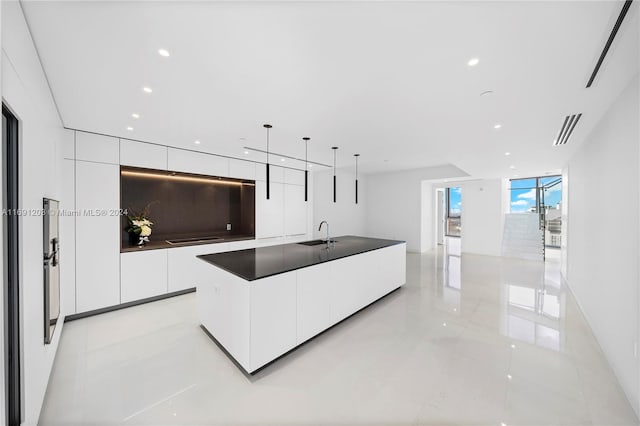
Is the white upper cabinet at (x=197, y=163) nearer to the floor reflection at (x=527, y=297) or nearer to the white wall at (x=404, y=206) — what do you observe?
the floor reflection at (x=527, y=297)

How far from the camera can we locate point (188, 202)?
4.80 m

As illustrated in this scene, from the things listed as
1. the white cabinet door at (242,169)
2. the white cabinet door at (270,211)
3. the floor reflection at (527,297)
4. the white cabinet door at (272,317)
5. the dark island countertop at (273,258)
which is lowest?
the floor reflection at (527,297)

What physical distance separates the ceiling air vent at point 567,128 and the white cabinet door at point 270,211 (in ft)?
15.7

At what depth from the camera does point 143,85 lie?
218 centimetres

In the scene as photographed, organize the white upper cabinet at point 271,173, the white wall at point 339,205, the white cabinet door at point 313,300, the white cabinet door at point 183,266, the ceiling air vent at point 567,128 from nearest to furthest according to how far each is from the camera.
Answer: the white cabinet door at point 313,300, the ceiling air vent at point 567,128, the white cabinet door at point 183,266, the white upper cabinet at point 271,173, the white wall at point 339,205

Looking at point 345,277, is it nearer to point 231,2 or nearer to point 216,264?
point 216,264

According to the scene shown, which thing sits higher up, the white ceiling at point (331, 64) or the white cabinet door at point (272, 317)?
the white ceiling at point (331, 64)

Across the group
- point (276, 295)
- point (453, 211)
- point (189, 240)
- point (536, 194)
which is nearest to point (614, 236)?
point (276, 295)

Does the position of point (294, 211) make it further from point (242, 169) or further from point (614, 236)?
point (614, 236)

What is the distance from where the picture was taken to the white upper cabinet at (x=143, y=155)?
364cm

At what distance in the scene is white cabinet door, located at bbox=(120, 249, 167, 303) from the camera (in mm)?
3625

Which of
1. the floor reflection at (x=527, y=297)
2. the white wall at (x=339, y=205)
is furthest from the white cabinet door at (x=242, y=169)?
the floor reflection at (x=527, y=297)

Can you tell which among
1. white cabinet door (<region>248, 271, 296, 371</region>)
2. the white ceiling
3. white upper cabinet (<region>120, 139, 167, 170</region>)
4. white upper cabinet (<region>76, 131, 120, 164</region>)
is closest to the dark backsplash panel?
white upper cabinet (<region>120, 139, 167, 170</region>)

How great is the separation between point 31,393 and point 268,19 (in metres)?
2.71
